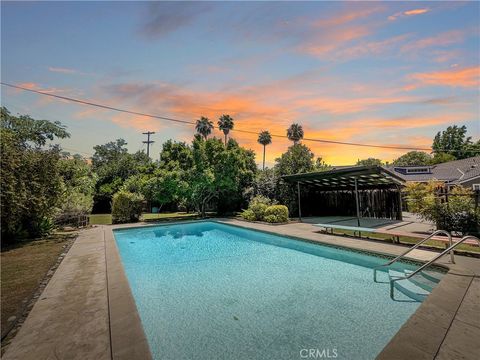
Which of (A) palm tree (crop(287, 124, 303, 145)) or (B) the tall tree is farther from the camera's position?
(B) the tall tree

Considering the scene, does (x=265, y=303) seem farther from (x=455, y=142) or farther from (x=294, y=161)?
(x=455, y=142)

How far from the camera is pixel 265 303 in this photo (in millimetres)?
5961

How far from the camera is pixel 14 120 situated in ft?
69.1

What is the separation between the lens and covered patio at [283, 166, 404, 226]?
16.9m

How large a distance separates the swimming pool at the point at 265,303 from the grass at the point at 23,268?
2279mm

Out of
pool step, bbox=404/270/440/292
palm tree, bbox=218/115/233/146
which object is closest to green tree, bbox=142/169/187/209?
pool step, bbox=404/270/440/292

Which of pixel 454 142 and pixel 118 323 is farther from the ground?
pixel 454 142

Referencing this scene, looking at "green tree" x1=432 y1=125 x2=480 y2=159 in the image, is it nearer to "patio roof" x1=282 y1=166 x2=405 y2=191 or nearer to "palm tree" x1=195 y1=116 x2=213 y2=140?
"patio roof" x1=282 y1=166 x2=405 y2=191

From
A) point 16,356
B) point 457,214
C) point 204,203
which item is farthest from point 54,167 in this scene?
point 457,214

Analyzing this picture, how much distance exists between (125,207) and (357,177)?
54.6 feet

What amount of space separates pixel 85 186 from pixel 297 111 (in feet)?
62.5

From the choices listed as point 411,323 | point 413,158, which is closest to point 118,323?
point 411,323

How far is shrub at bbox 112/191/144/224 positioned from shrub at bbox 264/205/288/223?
32.4 feet

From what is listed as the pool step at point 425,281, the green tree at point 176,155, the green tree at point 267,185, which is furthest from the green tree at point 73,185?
the pool step at point 425,281
